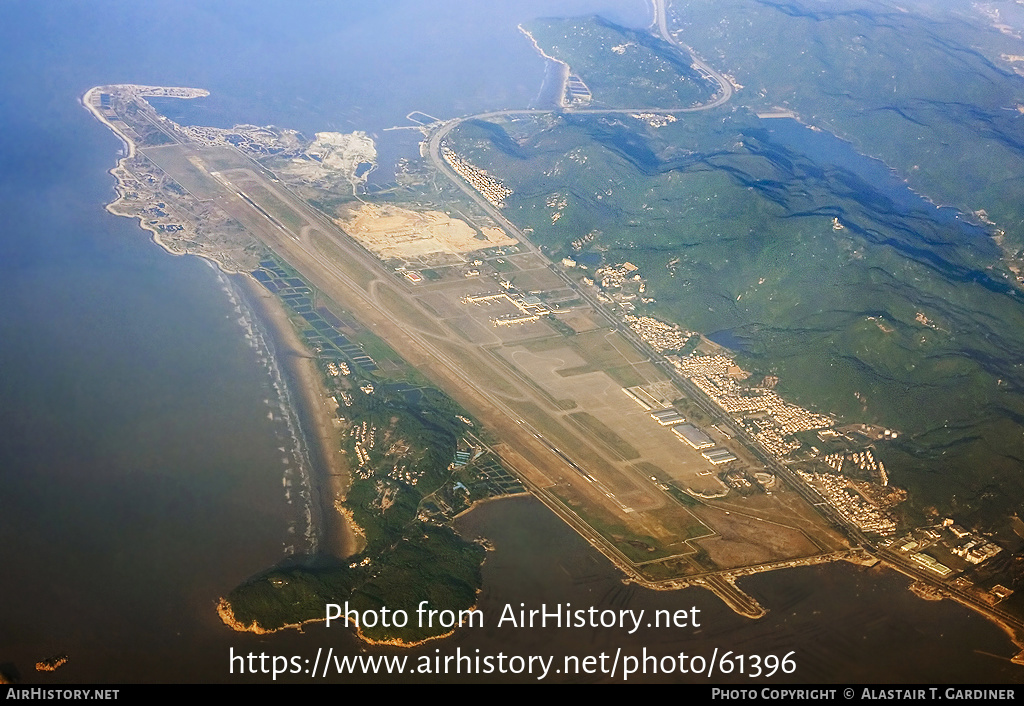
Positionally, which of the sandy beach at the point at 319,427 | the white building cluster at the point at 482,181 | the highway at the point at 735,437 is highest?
the white building cluster at the point at 482,181

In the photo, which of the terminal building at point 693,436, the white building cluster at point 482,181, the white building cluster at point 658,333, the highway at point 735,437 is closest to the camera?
the highway at point 735,437

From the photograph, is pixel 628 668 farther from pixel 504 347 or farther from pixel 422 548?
pixel 504 347

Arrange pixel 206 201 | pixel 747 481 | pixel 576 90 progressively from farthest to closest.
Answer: pixel 576 90, pixel 206 201, pixel 747 481

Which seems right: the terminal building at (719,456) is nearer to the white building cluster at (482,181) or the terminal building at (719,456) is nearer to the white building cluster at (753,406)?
the white building cluster at (753,406)

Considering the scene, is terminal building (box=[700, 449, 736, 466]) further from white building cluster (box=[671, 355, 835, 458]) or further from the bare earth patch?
the bare earth patch

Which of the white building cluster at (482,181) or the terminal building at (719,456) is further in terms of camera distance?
the white building cluster at (482,181)

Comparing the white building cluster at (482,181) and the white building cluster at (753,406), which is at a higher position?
the white building cluster at (482,181)

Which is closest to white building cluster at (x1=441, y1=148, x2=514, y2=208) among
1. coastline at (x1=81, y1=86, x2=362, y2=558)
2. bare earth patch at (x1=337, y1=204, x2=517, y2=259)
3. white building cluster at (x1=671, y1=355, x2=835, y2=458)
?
bare earth patch at (x1=337, y1=204, x2=517, y2=259)

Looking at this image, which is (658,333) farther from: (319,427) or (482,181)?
(482,181)

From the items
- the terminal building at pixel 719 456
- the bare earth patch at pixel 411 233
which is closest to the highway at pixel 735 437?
the terminal building at pixel 719 456

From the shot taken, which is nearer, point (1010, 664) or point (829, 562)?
point (1010, 664)

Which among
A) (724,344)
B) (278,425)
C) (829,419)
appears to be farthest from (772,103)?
(278,425)
